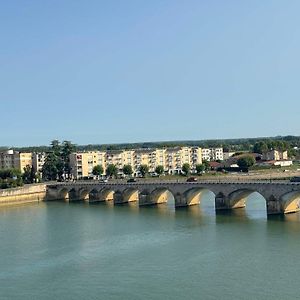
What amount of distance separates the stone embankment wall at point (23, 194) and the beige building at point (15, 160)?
18886 millimetres

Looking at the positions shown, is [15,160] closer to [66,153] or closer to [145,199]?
[66,153]

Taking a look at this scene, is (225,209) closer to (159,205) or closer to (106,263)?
(159,205)

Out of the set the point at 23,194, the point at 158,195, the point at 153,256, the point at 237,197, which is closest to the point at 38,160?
the point at 23,194

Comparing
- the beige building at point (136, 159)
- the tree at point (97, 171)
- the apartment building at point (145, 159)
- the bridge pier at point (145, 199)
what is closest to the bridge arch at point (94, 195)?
the bridge pier at point (145, 199)

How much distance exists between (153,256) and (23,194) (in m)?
25.6

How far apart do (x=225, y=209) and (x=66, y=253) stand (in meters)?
12.9

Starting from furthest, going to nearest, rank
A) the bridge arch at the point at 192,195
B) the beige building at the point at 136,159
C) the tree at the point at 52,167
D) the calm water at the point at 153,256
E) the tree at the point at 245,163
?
1. the tree at the point at 245,163
2. the beige building at the point at 136,159
3. the tree at the point at 52,167
4. the bridge arch at the point at 192,195
5. the calm water at the point at 153,256

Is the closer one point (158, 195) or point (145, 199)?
point (145, 199)

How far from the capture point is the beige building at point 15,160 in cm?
6612

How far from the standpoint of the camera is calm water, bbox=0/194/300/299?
17828mm

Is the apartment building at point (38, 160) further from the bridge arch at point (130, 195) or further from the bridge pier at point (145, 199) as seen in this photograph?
the bridge pier at point (145, 199)

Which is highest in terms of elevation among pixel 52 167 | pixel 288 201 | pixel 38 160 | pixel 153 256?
pixel 38 160

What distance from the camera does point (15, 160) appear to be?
6694 cm

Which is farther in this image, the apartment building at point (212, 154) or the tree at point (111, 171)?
the apartment building at point (212, 154)
